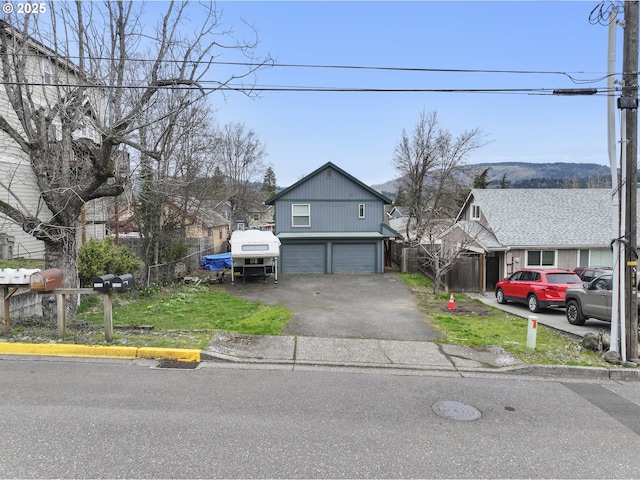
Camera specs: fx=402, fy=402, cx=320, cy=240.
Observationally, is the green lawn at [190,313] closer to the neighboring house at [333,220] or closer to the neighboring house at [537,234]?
the neighboring house at [333,220]

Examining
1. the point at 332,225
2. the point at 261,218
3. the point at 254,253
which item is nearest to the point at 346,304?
the point at 254,253

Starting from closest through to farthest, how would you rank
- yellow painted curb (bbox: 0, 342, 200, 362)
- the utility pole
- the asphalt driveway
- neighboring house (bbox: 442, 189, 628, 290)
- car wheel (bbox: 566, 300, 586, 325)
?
1. yellow painted curb (bbox: 0, 342, 200, 362)
2. the utility pole
3. the asphalt driveway
4. car wheel (bbox: 566, 300, 586, 325)
5. neighboring house (bbox: 442, 189, 628, 290)

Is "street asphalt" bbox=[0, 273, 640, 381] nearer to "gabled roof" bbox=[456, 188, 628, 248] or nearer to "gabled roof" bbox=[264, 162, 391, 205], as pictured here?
"gabled roof" bbox=[456, 188, 628, 248]

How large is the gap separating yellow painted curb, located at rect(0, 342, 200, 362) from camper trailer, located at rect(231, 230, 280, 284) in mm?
12913

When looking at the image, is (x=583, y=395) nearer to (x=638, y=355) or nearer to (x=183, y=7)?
(x=638, y=355)

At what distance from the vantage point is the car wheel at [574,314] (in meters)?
12.5

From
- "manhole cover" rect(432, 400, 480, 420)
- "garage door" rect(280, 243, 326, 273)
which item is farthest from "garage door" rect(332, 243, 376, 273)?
"manhole cover" rect(432, 400, 480, 420)

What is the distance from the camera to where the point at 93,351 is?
7285 mm

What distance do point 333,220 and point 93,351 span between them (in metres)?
20.0

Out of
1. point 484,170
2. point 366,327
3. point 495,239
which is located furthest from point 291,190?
point 484,170

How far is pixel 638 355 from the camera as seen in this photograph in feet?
27.4

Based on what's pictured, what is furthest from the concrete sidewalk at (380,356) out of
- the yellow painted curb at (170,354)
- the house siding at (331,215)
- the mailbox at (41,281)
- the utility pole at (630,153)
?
the house siding at (331,215)

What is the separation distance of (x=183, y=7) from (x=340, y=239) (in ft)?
57.5

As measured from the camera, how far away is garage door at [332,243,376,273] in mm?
25609
